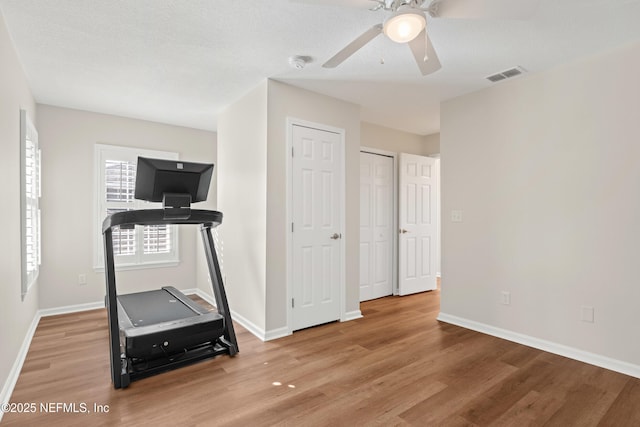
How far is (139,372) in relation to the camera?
249cm

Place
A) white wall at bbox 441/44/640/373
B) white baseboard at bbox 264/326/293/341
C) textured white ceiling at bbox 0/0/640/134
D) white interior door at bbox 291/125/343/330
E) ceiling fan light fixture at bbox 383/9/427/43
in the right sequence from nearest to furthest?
ceiling fan light fixture at bbox 383/9/427/43
textured white ceiling at bbox 0/0/640/134
white wall at bbox 441/44/640/373
white baseboard at bbox 264/326/293/341
white interior door at bbox 291/125/343/330

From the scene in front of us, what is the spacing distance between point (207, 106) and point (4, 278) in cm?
268

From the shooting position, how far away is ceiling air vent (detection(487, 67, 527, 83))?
9.96 ft

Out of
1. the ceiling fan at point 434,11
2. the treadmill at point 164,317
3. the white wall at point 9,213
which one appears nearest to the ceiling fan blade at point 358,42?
the ceiling fan at point 434,11

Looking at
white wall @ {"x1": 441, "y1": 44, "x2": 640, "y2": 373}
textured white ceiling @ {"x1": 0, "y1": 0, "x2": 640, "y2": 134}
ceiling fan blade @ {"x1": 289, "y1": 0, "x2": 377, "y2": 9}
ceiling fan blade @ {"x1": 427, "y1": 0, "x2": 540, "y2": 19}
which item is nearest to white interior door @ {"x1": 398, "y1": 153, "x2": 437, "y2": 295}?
white wall @ {"x1": 441, "y1": 44, "x2": 640, "y2": 373}

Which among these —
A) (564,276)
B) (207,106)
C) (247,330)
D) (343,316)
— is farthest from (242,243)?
(564,276)

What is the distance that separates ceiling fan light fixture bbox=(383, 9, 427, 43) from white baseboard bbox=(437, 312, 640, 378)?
293 centimetres

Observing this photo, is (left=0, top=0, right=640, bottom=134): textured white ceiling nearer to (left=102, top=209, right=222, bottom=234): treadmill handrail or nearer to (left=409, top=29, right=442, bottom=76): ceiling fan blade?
(left=409, top=29, right=442, bottom=76): ceiling fan blade

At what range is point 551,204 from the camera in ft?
9.95

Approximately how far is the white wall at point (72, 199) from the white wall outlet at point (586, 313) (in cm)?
503

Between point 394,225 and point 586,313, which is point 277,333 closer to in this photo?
point 394,225

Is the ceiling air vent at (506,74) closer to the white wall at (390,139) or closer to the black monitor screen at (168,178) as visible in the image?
the white wall at (390,139)

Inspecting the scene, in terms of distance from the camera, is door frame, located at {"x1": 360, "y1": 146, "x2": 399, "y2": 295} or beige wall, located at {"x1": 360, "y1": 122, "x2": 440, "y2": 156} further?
door frame, located at {"x1": 360, "y1": 146, "x2": 399, "y2": 295}

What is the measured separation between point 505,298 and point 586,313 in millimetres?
650
